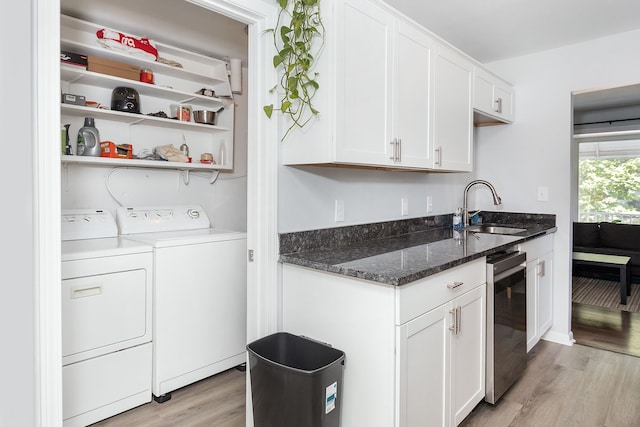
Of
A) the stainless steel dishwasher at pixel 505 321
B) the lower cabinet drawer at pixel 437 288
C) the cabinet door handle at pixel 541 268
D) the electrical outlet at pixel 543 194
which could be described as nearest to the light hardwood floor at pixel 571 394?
the stainless steel dishwasher at pixel 505 321

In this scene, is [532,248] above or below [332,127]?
below

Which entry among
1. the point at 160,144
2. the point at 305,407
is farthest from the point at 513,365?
the point at 160,144

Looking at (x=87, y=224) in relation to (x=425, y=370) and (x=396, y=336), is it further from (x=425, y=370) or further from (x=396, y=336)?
(x=425, y=370)

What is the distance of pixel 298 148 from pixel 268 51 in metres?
0.47

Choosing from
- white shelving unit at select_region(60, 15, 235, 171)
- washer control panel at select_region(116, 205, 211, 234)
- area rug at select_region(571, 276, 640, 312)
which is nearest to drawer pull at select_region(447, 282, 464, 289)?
washer control panel at select_region(116, 205, 211, 234)

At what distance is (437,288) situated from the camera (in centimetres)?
169

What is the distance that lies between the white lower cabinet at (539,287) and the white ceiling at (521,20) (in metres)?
1.48

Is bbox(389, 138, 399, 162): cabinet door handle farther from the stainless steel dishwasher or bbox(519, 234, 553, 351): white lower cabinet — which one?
bbox(519, 234, 553, 351): white lower cabinet

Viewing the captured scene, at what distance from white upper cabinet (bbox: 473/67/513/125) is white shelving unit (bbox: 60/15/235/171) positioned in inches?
73.2

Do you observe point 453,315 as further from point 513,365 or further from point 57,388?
point 57,388

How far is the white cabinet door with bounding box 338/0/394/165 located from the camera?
5.64ft

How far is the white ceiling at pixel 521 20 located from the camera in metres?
2.40

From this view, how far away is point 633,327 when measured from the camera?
11.2 feet

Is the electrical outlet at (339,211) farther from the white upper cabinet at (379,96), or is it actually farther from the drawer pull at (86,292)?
the drawer pull at (86,292)
